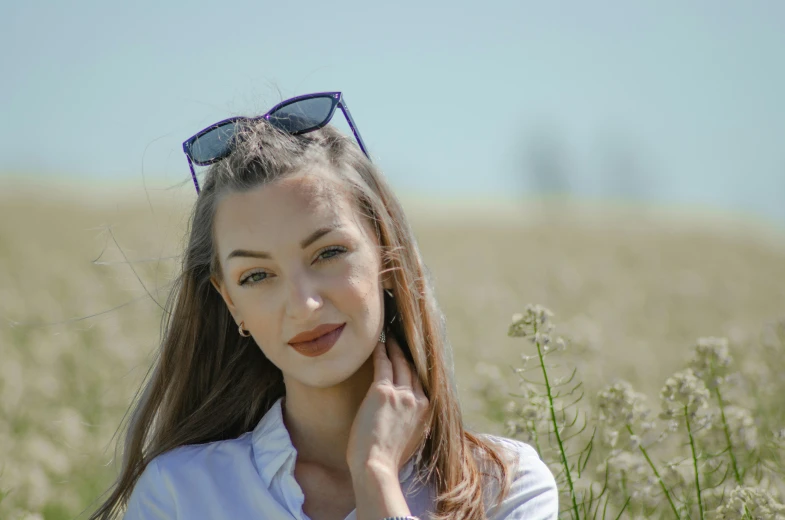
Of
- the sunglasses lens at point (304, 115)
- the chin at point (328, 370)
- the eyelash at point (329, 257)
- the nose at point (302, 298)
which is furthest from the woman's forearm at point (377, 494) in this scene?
the sunglasses lens at point (304, 115)

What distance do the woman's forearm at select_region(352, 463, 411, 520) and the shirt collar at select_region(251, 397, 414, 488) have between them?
0.92 ft

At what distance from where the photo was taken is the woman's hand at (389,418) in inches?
103

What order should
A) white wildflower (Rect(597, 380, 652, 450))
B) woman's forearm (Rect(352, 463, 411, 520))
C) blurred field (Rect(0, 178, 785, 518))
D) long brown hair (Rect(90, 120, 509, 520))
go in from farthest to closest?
blurred field (Rect(0, 178, 785, 518))
white wildflower (Rect(597, 380, 652, 450))
long brown hair (Rect(90, 120, 509, 520))
woman's forearm (Rect(352, 463, 411, 520))

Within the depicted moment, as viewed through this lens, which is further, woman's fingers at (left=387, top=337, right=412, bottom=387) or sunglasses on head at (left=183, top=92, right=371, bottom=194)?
sunglasses on head at (left=183, top=92, right=371, bottom=194)

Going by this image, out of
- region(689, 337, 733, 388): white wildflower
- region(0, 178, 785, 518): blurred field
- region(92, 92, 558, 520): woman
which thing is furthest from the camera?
region(0, 178, 785, 518): blurred field

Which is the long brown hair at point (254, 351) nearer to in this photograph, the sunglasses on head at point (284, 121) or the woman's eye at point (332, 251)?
the sunglasses on head at point (284, 121)

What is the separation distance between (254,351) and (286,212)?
0.69 m

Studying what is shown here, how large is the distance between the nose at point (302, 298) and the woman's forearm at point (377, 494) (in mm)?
449

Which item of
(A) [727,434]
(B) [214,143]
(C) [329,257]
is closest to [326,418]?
(C) [329,257]

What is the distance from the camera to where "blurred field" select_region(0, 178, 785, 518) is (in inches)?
194

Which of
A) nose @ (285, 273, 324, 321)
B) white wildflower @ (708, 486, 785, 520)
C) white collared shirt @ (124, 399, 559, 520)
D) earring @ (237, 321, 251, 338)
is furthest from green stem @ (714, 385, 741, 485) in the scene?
earring @ (237, 321, 251, 338)

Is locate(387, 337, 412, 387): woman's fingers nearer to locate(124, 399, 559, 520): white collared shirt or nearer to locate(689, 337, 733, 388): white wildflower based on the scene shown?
locate(124, 399, 559, 520): white collared shirt

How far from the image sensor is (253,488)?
2807mm

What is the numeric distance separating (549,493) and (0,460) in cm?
288
